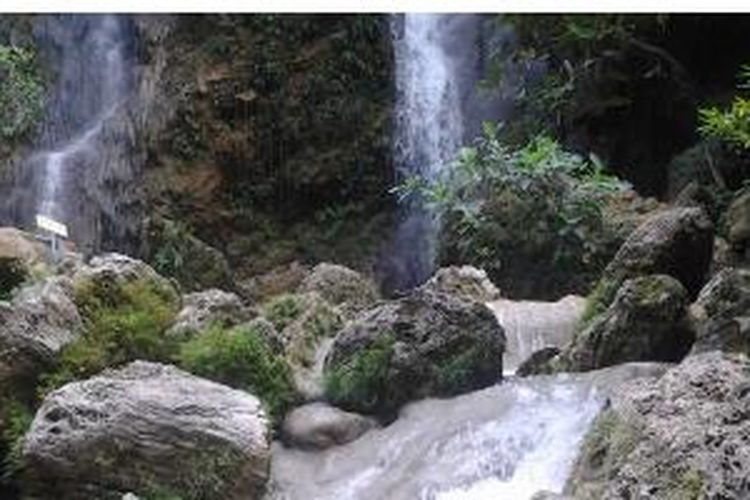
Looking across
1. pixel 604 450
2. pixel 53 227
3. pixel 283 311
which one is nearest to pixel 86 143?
pixel 53 227

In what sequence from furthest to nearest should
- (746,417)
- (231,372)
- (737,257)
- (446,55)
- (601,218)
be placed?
(446,55), (601,218), (737,257), (231,372), (746,417)

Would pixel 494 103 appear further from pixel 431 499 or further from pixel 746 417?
pixel 746 417

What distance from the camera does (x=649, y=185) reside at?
996 centimetres

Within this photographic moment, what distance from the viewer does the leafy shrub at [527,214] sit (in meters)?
8.36

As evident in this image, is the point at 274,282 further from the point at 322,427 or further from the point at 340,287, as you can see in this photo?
the point at 322,427

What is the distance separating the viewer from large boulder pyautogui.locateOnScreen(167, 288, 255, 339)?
6609 mm

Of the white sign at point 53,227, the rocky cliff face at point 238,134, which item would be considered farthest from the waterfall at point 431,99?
the white sign at point 53,227

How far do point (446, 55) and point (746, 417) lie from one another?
7.29m

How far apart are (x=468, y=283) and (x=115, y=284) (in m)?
2.44

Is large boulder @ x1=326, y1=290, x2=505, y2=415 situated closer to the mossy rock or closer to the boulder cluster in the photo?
the boulder cluster

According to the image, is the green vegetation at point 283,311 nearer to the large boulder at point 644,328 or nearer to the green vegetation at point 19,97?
the large boulder at point 644,328

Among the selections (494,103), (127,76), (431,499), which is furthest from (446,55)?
(431,499)

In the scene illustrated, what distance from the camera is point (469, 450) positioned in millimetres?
5676

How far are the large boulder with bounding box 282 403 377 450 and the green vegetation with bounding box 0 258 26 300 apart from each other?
6.64 feet
